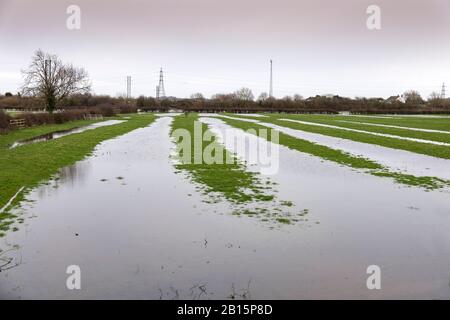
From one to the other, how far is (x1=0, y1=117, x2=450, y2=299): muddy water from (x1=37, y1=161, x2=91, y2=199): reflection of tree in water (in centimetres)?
15

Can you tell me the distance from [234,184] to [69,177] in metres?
6.08

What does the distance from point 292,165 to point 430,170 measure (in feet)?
18.3

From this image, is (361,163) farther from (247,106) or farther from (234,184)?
(247,106)

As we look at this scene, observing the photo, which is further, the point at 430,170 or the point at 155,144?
the point at 155,144

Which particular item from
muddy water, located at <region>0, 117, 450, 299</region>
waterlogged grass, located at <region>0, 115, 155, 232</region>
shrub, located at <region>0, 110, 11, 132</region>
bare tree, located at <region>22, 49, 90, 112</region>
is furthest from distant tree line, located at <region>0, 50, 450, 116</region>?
muddy water, located at <region>0, 117, 450, 299</region>

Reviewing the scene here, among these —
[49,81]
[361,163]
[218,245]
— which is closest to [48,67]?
[49,81]

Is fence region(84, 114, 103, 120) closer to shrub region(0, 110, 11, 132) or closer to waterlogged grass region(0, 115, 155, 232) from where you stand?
shrub region(0, 110, 11, 132)

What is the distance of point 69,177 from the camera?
46.6 ft

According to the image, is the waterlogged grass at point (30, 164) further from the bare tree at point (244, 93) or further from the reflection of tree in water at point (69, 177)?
the bare tree at point (244, 93)

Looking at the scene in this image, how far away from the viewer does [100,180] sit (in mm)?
13766

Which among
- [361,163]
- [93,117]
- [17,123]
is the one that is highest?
[93,117]

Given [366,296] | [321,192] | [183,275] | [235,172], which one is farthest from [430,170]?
[183,275]

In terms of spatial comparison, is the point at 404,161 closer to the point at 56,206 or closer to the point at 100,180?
the point at 100,180
